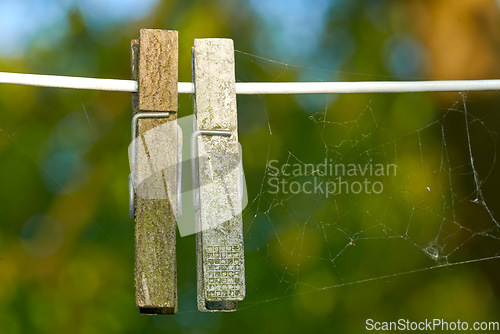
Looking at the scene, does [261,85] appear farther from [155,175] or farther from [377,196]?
[377,196]

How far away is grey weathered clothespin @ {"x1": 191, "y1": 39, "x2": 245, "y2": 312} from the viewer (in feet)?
4.40

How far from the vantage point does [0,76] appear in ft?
4.59

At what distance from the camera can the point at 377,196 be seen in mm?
4387

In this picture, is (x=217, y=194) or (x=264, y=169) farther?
(x=264, y=169)

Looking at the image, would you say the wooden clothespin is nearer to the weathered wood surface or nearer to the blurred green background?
the weathered wood surface

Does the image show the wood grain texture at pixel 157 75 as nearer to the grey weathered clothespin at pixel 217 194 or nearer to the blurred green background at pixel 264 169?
the grey weathered clothespin at pixel 217 194

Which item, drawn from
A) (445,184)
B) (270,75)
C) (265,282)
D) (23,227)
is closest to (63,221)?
(23,227)

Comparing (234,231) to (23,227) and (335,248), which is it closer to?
(335,248)

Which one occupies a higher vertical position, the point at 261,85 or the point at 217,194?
the point at 261,85

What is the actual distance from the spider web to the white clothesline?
208 centimetres

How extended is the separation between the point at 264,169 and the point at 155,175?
3.04 metres

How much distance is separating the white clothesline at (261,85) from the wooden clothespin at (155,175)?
0.17 feet

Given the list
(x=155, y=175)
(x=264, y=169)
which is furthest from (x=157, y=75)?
(x=264, y=169)

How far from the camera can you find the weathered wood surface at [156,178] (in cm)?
134
